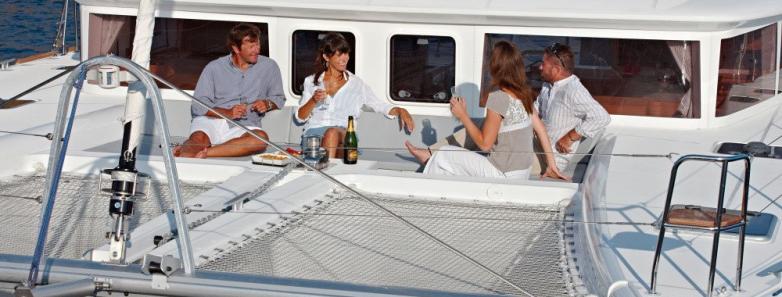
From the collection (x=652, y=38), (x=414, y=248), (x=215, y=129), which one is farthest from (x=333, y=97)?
(x=414, y=248)

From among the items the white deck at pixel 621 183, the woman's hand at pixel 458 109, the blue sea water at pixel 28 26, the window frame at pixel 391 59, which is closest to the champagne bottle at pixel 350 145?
the white deck at pixel 621 183

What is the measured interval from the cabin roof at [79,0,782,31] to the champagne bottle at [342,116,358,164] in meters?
0.78

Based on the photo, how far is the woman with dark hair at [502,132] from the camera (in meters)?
6.12

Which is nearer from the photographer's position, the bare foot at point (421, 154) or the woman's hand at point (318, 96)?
the bare foot at point (421, 154)

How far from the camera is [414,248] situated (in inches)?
200

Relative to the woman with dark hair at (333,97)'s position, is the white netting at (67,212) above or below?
below

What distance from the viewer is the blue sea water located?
17.9 meters

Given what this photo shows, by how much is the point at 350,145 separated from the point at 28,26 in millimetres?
14437

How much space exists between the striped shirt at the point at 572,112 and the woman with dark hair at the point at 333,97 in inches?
32.7

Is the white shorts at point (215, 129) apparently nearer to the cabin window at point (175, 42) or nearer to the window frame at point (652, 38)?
the cabin window at point (175, 42)

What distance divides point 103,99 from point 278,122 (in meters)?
1.21

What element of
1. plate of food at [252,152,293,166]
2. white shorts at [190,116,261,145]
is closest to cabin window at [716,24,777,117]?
plate of food at [252,152,293,166]

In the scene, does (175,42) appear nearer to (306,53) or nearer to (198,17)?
(198,17)

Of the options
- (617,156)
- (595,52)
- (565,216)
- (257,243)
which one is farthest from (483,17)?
(257,243)
